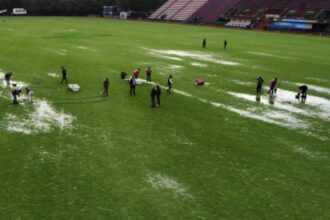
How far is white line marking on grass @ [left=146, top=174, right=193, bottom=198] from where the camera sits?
17438 millimetres

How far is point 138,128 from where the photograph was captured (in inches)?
1006

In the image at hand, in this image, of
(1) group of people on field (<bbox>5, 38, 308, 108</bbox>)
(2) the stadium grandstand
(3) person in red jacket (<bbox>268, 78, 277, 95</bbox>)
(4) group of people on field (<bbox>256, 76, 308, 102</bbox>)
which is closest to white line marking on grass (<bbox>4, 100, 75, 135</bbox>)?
(1) group of people on field (<bbox>5, 38, 308, 108</bbox>)

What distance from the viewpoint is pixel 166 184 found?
18.1 m

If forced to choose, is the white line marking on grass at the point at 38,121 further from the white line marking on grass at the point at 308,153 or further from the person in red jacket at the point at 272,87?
the person in red jacket at the point at 272,87

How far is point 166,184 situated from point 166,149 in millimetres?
4225

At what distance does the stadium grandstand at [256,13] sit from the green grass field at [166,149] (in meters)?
58.8

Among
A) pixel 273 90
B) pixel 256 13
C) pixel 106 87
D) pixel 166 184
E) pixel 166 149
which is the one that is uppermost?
pixel 256 13

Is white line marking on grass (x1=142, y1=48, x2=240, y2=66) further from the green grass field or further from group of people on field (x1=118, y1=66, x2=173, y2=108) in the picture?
group of people on field (x1=118, y1=66, x2=173, y2=108)

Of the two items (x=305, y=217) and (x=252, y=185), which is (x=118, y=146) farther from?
(x=305, y=217)

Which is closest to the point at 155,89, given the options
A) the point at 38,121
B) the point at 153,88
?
the point at 153,88

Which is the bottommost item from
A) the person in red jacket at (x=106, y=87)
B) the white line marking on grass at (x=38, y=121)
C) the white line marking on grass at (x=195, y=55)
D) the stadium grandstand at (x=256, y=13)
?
the white line marking on grass at (x=38, y=121)

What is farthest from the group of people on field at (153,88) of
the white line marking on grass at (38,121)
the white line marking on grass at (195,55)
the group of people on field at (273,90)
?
the white line marking on grass at (195,55)

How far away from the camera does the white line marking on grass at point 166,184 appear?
57.2 ft

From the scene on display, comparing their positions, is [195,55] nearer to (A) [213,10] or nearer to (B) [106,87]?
(B) [106,87]
